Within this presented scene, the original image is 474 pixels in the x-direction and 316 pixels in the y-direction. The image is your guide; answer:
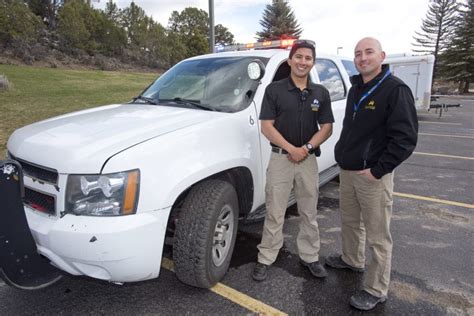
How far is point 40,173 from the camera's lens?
2.28 m

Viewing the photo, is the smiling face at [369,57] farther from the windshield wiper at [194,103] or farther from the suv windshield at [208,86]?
the windshield wiper at [194,103]

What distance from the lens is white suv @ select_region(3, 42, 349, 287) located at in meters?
2.10

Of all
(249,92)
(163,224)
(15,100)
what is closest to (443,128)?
(249,92)

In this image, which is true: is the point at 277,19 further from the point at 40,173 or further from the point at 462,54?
the point at 40,173

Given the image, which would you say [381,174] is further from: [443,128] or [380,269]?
[443,128]

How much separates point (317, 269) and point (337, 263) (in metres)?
0.24

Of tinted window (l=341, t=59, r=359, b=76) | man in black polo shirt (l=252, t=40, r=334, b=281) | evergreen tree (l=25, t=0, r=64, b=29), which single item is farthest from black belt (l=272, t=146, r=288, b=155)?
evergreen tree (l=25, t=0, r=64, b=29)

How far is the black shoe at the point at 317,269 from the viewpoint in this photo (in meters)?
2.96

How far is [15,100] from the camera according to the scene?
11805 mm

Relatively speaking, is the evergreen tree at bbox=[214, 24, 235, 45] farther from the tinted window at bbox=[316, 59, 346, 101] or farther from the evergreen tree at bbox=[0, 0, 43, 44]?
the tinted window at bbox=[316, 59, 346, 101]

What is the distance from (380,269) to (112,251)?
1.81m

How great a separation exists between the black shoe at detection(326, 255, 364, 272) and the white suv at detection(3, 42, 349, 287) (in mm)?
605

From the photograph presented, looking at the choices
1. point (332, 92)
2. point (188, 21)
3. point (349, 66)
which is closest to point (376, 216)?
point (332, 92)

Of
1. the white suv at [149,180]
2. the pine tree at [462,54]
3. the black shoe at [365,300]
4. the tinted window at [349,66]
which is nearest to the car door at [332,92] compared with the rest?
the tinted window at [349,66]
